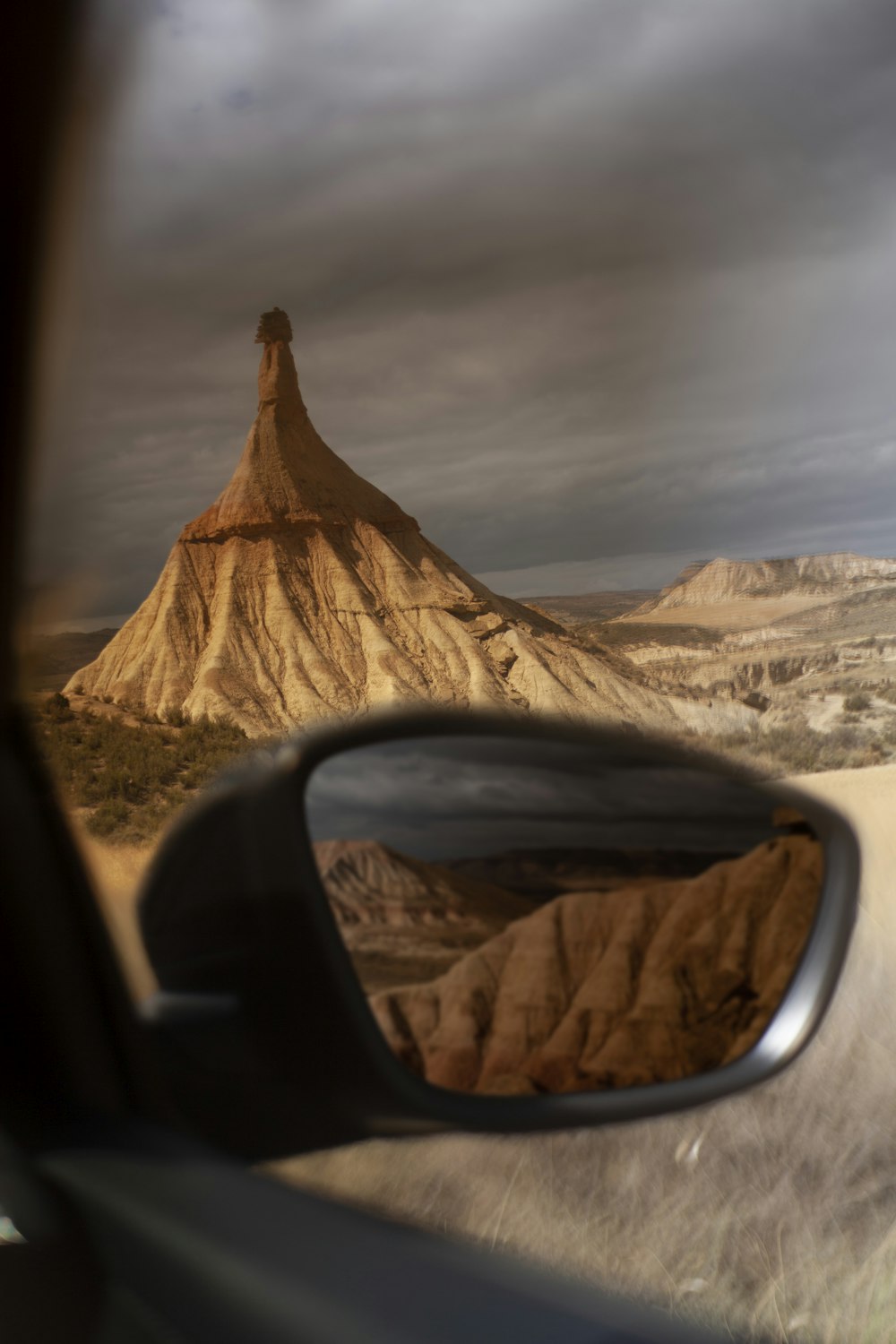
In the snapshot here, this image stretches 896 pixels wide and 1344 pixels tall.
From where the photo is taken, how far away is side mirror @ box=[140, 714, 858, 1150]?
807 mm

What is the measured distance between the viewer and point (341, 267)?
32906 millimetres

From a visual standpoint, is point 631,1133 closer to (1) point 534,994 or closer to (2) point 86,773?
(1) point 534,994

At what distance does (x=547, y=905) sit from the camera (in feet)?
2.64

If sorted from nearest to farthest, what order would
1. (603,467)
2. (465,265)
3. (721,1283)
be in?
(721,1283), (465,265), (603,467)

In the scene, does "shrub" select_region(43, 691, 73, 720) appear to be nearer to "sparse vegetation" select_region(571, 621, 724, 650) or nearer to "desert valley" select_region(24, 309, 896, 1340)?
"desert valley" select_region(24, 309, 896, 1340)

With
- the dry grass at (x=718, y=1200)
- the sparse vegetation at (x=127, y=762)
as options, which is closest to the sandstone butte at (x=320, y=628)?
the sparse vegetation at (x=127, y=762)

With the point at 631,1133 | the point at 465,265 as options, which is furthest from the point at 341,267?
the point at 631,1133

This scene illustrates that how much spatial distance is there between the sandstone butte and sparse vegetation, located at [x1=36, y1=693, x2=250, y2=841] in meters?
2.98

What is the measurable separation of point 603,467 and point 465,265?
25.4 ft

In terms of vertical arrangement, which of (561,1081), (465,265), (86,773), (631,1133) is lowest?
(86,773)

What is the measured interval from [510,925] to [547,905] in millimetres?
29

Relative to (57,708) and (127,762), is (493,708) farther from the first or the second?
(57,708)

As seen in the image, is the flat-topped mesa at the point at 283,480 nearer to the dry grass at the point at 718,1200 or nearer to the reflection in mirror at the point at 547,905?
the dry grass at the point at 718,1200

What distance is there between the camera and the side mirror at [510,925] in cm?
81
